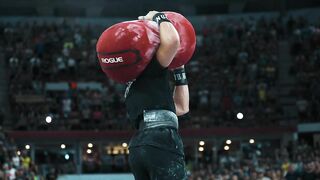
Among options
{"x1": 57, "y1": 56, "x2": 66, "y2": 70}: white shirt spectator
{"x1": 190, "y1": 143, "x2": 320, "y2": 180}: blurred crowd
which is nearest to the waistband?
A: {"x1": 190, "y1": 143, "x2": 320, "y2": 180}: blurred crowd

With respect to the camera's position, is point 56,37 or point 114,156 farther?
point 56,37

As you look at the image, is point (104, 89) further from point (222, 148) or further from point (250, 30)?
point (250, 30)

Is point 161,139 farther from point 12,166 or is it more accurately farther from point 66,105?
point 66,105

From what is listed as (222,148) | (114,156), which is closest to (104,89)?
(114,156)

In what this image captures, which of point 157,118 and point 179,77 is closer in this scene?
point 157,118

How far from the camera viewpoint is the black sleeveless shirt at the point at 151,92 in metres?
4.00

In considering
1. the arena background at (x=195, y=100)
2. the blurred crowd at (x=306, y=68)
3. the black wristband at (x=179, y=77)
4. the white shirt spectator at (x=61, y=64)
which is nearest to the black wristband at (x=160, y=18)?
the black wristband at (x=179, y=77)

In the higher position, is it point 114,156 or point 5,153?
point 5,153

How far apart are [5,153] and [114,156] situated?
17.5 feet

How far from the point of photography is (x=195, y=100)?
23.5m

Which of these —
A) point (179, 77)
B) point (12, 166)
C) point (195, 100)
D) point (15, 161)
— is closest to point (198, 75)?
point (195, 100)

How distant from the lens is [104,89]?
23609 millimetres

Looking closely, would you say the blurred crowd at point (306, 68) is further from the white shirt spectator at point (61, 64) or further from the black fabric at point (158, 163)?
the black fabric at point (158, 163)

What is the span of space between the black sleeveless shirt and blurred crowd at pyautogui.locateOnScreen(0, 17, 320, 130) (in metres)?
17.9
